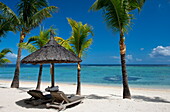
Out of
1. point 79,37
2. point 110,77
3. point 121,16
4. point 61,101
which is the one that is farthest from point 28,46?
point 110,77

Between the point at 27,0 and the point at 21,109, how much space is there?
8314 millimetres

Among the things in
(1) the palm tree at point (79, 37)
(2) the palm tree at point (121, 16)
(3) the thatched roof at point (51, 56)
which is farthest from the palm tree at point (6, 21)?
(2) the palm tree at point (121, 16)

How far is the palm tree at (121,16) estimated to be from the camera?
6289mm

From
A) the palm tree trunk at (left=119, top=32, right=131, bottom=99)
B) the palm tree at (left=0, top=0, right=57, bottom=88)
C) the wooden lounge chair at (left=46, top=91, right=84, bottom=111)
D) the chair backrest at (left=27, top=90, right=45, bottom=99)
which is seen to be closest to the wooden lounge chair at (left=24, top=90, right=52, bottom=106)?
the chair backrest at (left=27, top=90, right=45, bottom=99)

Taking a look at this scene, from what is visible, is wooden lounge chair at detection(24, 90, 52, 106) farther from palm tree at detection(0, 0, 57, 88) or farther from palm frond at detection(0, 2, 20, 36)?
palm frond at detection(0, 2, 20, 36)

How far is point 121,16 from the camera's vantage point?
6.46 metres

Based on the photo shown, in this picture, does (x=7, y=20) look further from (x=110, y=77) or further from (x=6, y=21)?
(x=110, y=77)

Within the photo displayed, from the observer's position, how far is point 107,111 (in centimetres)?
442

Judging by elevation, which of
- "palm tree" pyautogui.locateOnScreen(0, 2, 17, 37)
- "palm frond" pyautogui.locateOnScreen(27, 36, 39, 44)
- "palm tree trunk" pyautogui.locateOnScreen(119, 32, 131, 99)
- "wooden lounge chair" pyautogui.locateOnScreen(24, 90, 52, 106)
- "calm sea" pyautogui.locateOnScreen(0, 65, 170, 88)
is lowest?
"calm sea" pyautogui.locateOnScreen(0, 65, 170, 88)

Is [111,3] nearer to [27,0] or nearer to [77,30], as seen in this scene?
[77,30]

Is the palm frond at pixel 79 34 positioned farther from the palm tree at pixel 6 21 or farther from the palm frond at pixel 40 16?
the palm tree at pixel 6 21

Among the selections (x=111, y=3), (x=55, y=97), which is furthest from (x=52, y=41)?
(x=111, y=3)

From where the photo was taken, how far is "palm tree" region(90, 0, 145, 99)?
6.29 meters

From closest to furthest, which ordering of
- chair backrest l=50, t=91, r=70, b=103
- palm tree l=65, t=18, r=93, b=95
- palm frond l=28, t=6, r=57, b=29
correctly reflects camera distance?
chair backrest l=50, t=91, r=70, b=103, palm tree l=65, t=18, r=93, b=95, palm frond l=28, t=6, r=57, b=29
